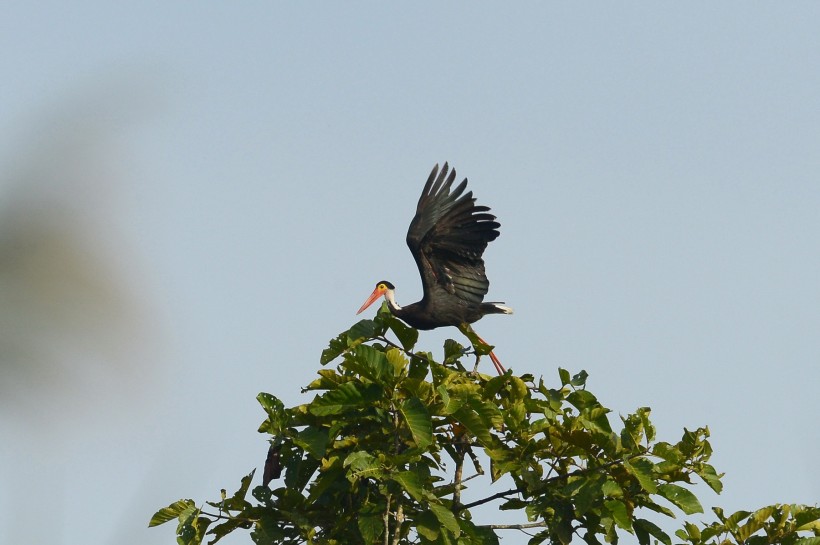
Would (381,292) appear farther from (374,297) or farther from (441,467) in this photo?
(441,467)

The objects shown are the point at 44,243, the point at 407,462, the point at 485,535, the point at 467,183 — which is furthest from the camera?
the point at 467,183

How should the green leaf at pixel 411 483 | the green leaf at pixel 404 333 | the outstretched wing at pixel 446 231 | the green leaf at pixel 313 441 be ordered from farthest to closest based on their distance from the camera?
the outstretched wing at pixel 446 231
the green leaf at pixel 404 333
the green leaf at pixel 313 441
the green leaf at pixel 411 483

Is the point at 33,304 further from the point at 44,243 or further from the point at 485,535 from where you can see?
the point at 485,535

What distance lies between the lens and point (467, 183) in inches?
358

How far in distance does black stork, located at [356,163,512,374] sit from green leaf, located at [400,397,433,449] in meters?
4.15

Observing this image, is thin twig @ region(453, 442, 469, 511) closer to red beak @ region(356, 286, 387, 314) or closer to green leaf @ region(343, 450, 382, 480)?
green leaf @ region(343, 450, 382, 480)

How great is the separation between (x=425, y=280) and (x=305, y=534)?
14.2 ft

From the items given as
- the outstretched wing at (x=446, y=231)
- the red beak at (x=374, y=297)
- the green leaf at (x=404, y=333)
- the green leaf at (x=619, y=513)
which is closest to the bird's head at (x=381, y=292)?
the red beak at (x=374, y=297)

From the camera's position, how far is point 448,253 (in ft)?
30.5

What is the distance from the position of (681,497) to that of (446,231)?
14.5ft

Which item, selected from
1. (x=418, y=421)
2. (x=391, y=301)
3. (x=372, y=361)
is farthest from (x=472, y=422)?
(x=391, y=301)

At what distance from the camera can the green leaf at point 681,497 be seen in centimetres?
514

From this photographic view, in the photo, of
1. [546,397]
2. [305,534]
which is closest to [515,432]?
[546,397]

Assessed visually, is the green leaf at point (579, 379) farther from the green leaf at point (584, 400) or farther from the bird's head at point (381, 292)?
the bird's head at point (381, 292)
